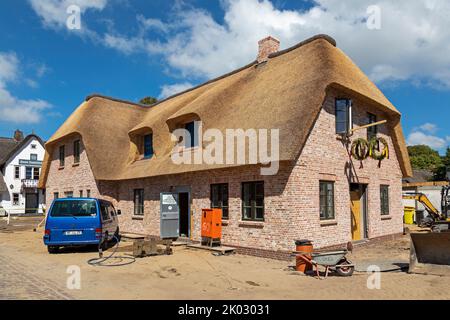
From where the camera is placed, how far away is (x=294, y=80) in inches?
530

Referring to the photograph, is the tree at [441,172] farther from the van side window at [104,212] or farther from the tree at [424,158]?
the van side window at [104,212]

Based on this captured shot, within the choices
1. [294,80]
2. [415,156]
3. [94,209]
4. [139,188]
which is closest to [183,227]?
[139,188]

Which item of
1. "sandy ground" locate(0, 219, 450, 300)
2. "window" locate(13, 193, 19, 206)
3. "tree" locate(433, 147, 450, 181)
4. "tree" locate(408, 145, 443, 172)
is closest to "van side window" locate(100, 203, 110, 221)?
"sandy ground" locate(0, 219, 450, 300)

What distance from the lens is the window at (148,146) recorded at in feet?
63.4

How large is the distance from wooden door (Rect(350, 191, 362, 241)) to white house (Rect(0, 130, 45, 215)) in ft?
125

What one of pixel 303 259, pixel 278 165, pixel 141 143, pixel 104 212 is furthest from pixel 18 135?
pixel 303 259

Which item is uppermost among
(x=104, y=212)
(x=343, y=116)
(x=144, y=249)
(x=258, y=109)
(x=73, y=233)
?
(x=258, y=109)

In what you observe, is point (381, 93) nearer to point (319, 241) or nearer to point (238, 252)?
point (319, 241)

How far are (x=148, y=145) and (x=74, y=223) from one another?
7.53m

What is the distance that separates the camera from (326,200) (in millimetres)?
12867

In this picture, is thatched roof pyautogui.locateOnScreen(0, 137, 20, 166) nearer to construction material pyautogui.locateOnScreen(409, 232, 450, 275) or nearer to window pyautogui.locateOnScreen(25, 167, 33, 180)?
window pyautogui.locateOnScreen(25, 167, 33, 180)

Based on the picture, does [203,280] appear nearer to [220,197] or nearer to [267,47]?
[220,197]

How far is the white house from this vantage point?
43375 millimetres

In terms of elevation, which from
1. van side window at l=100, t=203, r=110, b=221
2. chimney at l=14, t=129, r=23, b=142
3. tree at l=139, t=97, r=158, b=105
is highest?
tree at l=139, t=97, r=158, b=105
